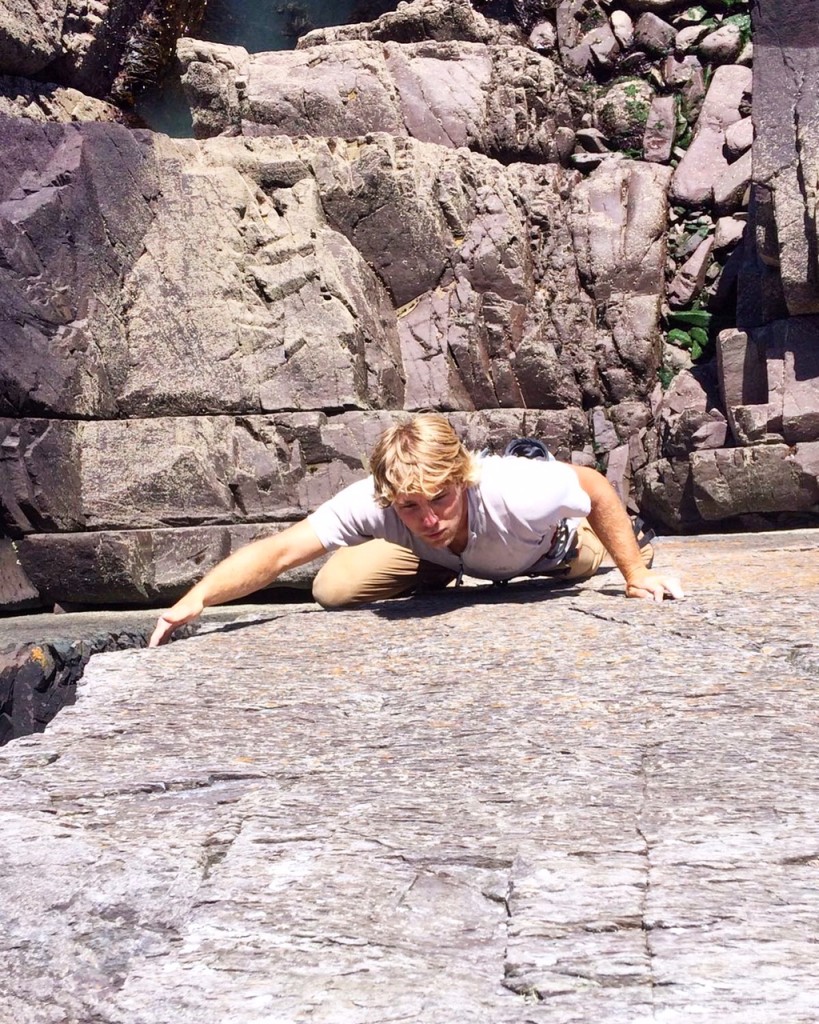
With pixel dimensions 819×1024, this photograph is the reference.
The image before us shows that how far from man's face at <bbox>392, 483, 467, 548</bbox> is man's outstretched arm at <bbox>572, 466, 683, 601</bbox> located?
0.42m

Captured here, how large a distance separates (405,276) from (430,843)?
17.3ft

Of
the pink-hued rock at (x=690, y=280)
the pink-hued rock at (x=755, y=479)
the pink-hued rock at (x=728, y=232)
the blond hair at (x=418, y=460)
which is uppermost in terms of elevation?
the blond hair at (x=418, y=460)

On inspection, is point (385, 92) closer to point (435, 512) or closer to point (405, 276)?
point (405, 276)

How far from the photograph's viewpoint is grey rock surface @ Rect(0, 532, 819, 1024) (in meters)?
1.37

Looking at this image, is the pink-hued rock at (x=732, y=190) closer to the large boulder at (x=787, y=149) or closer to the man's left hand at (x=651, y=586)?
the large boulder at (x=787, y=149)

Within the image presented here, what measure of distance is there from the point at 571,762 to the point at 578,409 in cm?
503

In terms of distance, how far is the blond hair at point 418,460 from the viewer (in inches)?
117

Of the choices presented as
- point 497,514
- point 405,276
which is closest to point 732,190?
point 405,276

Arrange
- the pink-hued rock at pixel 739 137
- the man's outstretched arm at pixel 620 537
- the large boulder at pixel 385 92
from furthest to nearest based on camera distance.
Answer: the pink-hued rock at pixel 739 137, the large boulder at pixel 385 92, the man's outstretched arm at pixel 620 537

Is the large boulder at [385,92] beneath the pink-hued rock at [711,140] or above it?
above

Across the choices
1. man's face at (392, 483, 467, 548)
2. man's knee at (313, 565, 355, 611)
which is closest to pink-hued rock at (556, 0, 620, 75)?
man's knee at (313, 565, 355, 611)

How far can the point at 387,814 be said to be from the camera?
1.85m

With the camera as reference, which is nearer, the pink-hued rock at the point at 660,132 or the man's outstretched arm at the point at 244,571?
the man's outstretched arm at the point at 244,571

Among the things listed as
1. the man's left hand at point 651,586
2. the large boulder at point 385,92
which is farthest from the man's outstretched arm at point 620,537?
the large boulder at point 385,92
